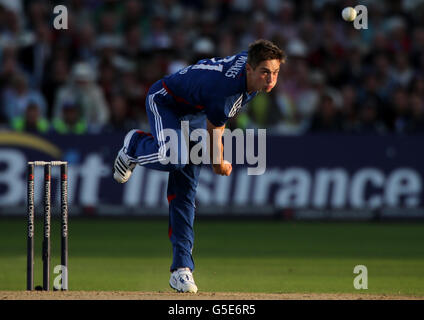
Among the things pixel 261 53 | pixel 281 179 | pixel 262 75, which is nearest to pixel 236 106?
pixel 262 75

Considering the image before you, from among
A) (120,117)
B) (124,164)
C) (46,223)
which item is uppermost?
(120,117)

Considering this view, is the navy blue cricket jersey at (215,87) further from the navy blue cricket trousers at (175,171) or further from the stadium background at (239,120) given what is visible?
the stadium background at (239,120)

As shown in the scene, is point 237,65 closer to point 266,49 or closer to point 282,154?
point 266,49

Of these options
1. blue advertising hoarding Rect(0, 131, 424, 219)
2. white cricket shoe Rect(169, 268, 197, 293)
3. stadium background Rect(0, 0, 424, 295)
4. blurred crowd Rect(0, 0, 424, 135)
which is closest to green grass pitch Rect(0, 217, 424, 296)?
stadium background Rect(0, 0, 424, 295)

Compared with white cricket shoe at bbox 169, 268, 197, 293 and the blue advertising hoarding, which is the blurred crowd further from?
white cricket shoe at bbox 169, 268, 197, 293

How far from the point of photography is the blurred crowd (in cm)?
A: 1688

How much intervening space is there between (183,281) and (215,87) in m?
1.74

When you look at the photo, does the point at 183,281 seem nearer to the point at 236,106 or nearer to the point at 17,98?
the point at 236,106

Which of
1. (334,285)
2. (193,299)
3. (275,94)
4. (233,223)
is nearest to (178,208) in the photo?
(193,299)

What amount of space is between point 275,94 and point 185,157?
29.6 feet

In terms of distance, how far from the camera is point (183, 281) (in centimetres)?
840

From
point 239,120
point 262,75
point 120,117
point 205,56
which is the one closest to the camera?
point 262,75

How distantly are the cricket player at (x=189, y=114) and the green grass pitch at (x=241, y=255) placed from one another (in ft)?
2.37

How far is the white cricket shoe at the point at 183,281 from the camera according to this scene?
8.37m
